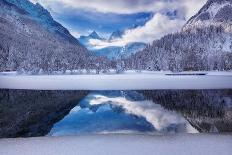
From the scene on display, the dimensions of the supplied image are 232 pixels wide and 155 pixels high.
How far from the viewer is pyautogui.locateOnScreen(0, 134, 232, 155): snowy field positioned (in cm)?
433

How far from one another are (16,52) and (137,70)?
6.27 feet

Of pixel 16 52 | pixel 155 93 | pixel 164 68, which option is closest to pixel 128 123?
pixel 155 93

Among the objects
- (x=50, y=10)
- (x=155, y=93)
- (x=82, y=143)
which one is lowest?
(x=82, y=143)

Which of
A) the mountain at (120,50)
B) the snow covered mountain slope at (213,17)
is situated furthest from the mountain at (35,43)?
the snow covered mountain slope at (213,17)

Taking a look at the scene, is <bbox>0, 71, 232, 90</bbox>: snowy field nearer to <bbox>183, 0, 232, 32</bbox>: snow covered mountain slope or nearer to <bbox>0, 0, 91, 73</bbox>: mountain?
<bbox>0, 0, 91, 73</bbox>: mountain

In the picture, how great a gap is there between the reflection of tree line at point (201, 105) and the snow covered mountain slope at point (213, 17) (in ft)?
3.35

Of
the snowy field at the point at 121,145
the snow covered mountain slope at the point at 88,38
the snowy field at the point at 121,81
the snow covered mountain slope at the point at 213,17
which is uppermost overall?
the snow covered mountain slope at the point at 213,17

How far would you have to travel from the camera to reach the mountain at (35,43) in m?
5.53

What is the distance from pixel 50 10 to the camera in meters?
5.57

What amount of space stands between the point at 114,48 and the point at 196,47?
1269 mm

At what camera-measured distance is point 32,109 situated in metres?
5.38

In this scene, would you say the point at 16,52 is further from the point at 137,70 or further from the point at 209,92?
the point at 209,92

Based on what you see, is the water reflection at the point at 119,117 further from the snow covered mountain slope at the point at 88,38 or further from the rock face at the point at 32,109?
the snow covered mountain slope at the point at 88,38

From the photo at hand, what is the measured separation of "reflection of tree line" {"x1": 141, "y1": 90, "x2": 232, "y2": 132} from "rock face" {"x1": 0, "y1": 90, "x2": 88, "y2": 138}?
1.24 meters
